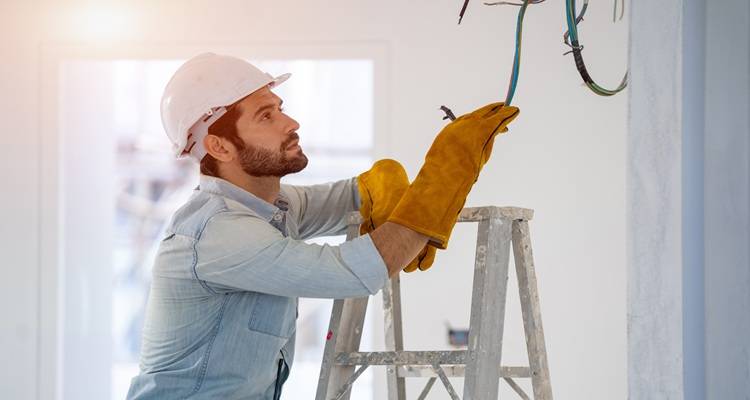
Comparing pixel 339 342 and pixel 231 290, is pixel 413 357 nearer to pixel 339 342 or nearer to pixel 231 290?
pixel 339 342

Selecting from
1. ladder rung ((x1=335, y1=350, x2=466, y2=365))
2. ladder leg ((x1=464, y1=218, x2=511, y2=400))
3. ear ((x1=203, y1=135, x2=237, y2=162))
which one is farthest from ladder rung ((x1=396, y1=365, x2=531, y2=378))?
ear ((x1=203, y1=135, x2=237, y2=162))

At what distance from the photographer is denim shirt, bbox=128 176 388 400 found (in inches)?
68.4

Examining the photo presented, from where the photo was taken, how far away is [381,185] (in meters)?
2.06

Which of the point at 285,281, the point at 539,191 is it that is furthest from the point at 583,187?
the point at 285,281

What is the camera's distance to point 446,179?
5.68 feet

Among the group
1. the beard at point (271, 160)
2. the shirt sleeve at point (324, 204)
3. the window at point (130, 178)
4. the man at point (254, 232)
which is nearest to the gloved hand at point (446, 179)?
the man at point (254, 232)

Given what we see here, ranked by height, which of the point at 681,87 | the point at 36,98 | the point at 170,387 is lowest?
the point at 170,387

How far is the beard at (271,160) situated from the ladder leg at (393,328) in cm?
41

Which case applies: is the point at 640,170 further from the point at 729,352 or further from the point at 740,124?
the point at 729,352

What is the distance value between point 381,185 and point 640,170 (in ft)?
3.09

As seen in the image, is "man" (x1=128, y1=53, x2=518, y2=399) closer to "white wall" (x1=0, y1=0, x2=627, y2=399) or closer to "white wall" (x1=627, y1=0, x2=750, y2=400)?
"white wall" (x1=627, y1=0, x2=750, y2=400)

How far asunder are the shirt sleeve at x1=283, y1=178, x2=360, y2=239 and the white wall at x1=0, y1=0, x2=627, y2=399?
156 cm

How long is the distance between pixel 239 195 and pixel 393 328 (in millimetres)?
542

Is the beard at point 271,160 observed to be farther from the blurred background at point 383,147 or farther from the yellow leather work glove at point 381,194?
the blurred background at point 383,147
